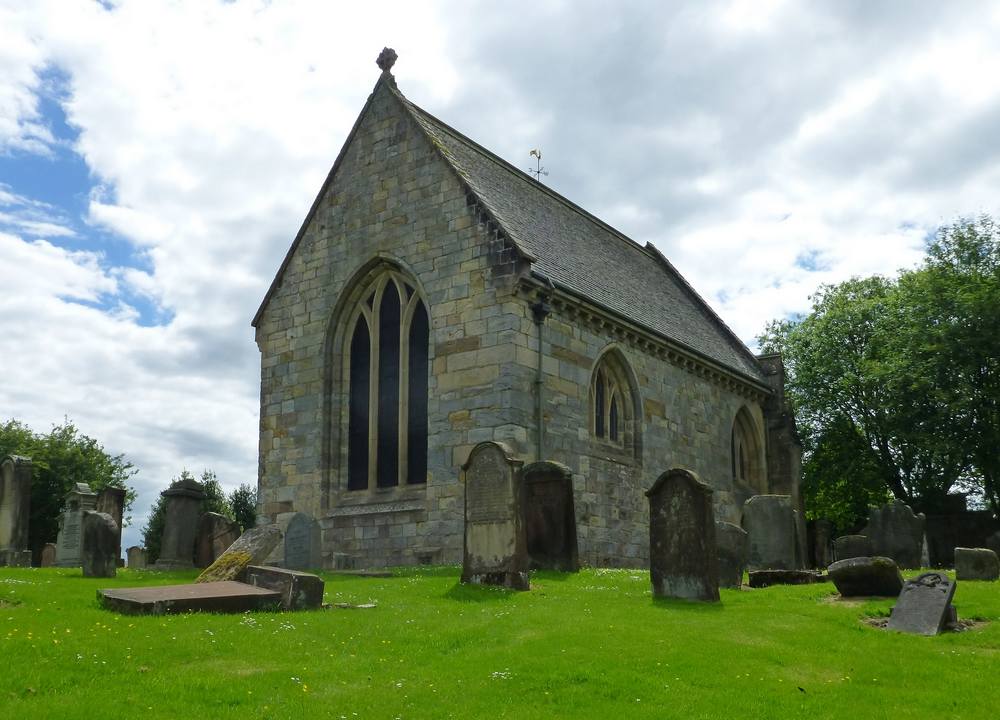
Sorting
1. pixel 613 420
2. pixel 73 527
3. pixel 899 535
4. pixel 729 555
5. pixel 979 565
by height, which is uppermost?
pixel 613 420

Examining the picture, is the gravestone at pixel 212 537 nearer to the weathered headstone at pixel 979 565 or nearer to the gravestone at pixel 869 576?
the gravestone at pixel 869 576

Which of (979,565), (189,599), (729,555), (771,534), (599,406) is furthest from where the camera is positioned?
(599,406)

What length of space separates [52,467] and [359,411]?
27.3m

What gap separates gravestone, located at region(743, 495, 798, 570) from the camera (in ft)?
63.2

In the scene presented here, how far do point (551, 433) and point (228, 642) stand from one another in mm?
11978

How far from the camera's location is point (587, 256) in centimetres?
2883

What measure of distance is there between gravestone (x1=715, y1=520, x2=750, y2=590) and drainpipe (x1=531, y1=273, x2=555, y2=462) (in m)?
4.78

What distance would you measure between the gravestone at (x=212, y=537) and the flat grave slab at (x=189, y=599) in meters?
8.48

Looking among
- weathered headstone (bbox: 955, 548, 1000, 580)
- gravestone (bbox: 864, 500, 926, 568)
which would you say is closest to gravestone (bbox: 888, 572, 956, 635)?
weathered headstone (bbox: 955, 548, 1000, 580)

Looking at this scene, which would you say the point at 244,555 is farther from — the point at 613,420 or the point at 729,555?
the point at 613,420

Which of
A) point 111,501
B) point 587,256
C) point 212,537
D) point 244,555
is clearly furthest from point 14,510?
point 587,256

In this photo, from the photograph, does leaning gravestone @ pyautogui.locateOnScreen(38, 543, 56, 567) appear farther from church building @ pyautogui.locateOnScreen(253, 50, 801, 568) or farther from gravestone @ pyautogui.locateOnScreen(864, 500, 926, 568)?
gravestone @ pyautogui.locateOnScreen(864, 500, 926, 568)

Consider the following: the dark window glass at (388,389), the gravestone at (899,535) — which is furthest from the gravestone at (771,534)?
the dark window glass at (388,389)

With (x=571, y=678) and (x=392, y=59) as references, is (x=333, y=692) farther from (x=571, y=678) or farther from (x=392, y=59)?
(x=392, y=59)
